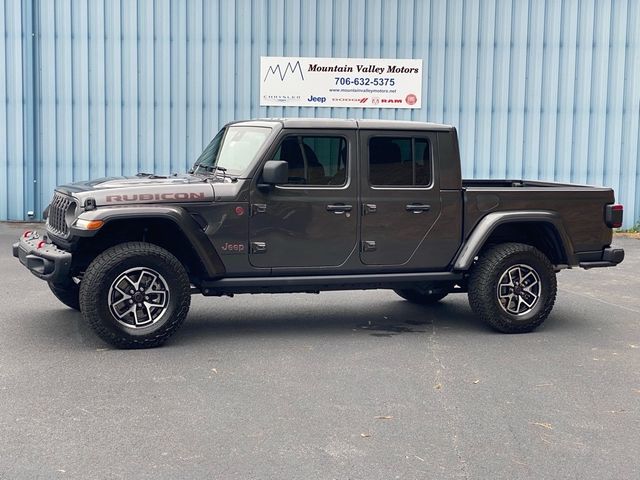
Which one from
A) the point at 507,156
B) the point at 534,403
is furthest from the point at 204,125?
the point at 534,403

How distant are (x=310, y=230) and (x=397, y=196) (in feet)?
2.72

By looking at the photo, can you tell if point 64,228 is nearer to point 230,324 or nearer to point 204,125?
point 230,324

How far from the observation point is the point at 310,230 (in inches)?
303

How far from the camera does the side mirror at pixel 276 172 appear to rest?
7.32 meters

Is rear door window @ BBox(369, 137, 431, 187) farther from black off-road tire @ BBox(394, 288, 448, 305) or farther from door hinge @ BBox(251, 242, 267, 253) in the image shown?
black off-road tire @ BBox(394, 288, 448, 305)

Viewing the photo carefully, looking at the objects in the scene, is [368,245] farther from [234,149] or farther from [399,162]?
[234,149]

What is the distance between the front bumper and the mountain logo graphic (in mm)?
8579

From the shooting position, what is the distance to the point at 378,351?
7.34 meters

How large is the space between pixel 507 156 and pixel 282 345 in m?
9.83

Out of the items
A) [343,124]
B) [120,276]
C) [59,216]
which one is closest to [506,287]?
[343,124]

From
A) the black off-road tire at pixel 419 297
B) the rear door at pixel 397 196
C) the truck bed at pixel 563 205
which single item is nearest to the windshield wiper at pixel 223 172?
the rear door at pixel 397 196

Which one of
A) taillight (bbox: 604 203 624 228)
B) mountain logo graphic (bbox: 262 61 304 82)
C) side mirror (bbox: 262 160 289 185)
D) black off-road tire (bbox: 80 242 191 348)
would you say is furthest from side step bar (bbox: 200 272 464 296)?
mountain logo graphic (bbox: 262 61 304 82)

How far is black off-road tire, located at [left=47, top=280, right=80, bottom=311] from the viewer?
26.8 ft

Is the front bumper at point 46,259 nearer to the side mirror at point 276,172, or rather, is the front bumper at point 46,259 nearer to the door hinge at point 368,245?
the side mirror at point 276,172
